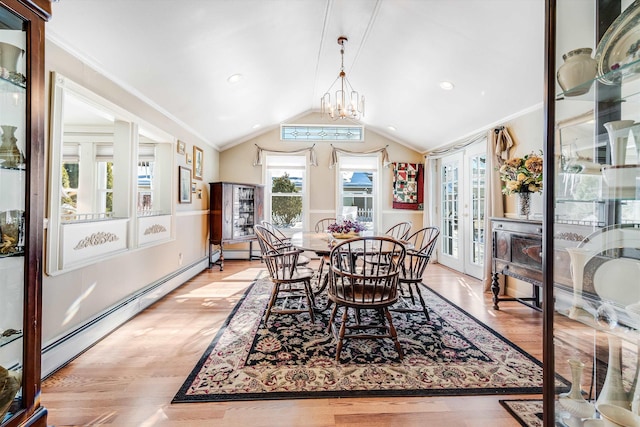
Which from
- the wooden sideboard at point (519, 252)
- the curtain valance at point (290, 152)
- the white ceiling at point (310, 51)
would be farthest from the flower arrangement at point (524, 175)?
the curtain valance at point (290, 152)

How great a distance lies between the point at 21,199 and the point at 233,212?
418cm

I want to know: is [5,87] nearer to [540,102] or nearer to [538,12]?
[538,12]

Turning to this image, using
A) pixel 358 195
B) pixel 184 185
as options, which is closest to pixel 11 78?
pixel 184 185

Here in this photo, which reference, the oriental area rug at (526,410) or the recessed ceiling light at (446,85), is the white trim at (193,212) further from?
the oriental area rug at (526,410)

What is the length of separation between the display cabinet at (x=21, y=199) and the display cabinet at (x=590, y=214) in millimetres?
1830

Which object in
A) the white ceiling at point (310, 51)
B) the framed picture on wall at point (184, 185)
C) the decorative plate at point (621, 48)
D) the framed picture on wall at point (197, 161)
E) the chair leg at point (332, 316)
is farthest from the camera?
the framed picture on wall at point (197, 161)

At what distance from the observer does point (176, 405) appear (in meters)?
1.58

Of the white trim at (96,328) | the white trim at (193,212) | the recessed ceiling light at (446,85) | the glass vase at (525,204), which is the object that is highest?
the recessed ceiling light at (446,85)

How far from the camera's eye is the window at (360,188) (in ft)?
19.7

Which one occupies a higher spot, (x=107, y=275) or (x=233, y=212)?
(x=233, y=212)

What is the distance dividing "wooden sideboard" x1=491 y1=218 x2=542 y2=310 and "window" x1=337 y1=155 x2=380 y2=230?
2.97 meters

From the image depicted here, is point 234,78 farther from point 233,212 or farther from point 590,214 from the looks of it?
point 590,214

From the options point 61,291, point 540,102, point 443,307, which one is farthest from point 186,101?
point 540,102

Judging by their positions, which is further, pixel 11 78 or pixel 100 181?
pixel 100 181
